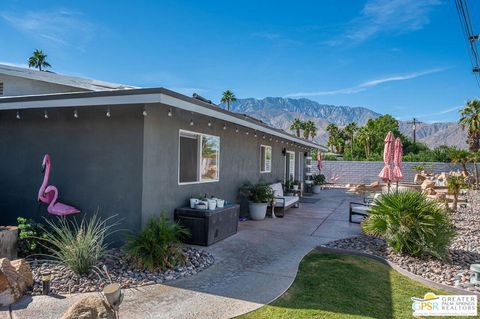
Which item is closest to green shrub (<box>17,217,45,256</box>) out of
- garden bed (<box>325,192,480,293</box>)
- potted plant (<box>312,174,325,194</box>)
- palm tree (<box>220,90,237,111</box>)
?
garden bed (<box>325,192,480,293</box>)

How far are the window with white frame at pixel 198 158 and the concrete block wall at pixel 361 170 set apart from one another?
62.8ft

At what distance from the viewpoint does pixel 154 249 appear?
191 inches

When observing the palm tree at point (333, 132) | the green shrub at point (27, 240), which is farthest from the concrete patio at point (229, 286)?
the palm tree at point (333, 132)

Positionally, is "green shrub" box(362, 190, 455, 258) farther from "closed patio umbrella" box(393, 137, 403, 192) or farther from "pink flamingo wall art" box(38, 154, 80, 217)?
"pink flamingo wall art" box(38, 154, 80, 217)

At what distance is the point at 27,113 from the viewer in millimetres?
6734

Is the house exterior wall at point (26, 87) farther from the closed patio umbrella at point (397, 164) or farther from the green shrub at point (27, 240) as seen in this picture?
the closed patio umbrella at point (397, 164)

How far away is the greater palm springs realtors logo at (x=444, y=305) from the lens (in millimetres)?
3826

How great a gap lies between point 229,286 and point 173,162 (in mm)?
3010

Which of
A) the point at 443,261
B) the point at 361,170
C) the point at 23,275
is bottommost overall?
the point at 443,261

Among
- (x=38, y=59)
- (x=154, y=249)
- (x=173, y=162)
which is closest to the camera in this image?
(x=154, y=249)

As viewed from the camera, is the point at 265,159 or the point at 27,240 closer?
the point at 27,240

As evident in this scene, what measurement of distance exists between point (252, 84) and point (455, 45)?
23974 mm

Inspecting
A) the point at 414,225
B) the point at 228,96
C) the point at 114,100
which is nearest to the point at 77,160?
the point at 114,100

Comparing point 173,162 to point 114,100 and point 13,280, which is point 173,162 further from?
point 13,280
